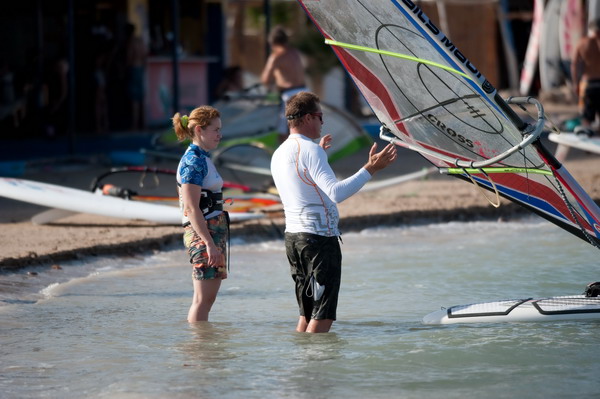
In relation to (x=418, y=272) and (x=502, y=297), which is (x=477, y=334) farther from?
(x=418, y=272)

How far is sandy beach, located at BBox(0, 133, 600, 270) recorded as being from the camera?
9070 mm

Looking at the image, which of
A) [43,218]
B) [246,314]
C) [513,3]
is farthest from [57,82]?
[513,3]

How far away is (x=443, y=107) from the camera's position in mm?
6410

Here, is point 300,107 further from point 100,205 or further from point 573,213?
point 100,205

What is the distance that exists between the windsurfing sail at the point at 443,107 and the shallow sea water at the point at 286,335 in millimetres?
847

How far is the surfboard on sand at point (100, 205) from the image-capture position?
33.2 ft

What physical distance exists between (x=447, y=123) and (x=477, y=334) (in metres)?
1.26

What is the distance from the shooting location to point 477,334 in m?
6.57

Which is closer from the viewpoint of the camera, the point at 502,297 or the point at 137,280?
the point at 502,297

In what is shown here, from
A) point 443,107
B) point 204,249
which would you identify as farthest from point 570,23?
point 204,249

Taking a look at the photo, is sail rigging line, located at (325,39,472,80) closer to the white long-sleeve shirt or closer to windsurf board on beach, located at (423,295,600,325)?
the white long-sleeve shirt

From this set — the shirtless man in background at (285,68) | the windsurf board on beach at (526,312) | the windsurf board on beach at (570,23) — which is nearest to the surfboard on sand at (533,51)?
the windsurf board on beach at (570,23)

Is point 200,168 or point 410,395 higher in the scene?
point 200,168

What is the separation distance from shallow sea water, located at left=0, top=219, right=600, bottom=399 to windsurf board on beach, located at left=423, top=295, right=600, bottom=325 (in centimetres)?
8
